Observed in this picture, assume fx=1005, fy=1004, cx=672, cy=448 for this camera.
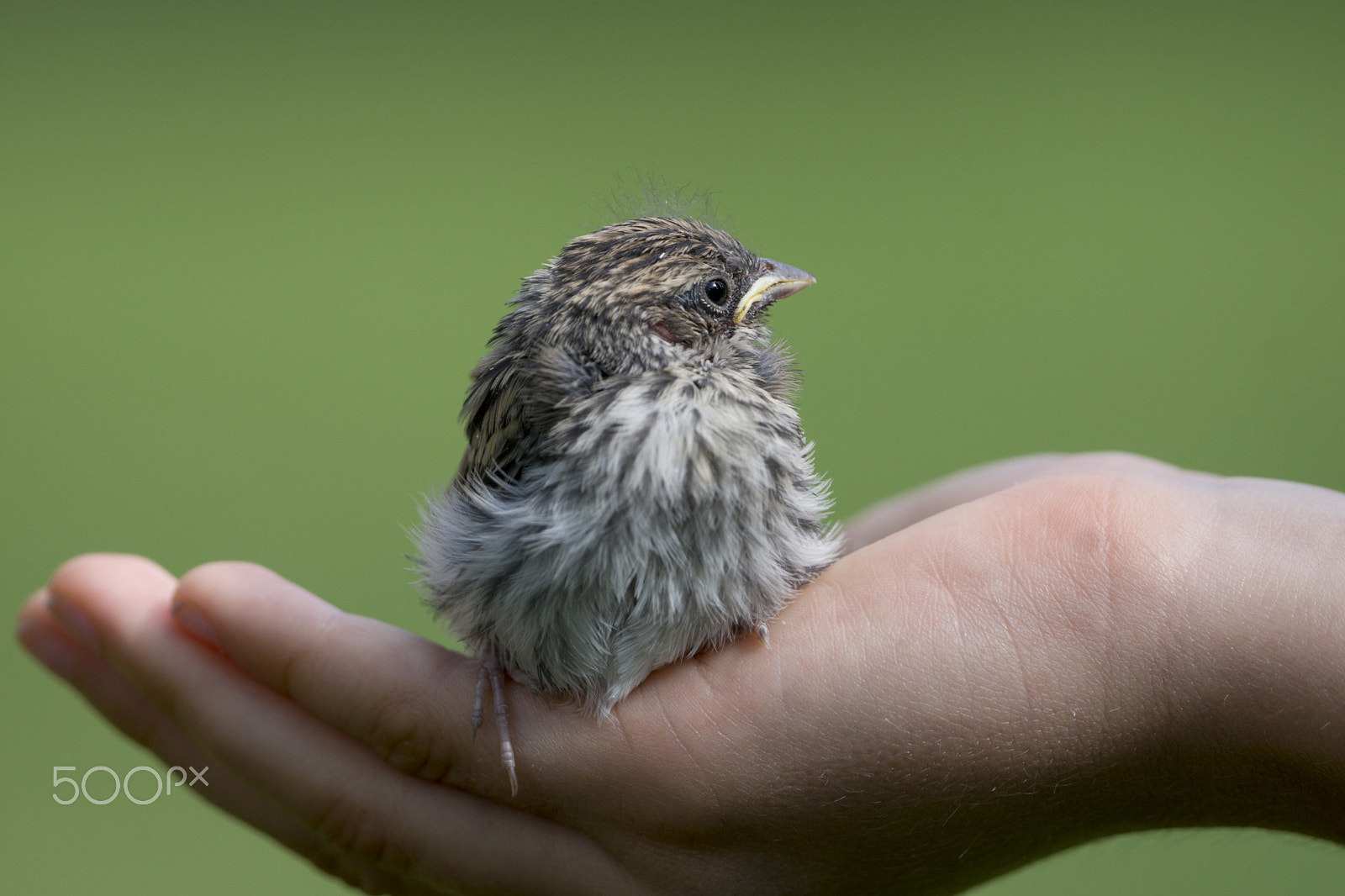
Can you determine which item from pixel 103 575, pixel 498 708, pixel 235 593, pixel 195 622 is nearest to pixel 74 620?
pixel 103 575

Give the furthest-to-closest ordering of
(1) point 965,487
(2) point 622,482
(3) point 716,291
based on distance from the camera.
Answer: (1) point 965,487
(3) point 716,291
(2) point 622,482

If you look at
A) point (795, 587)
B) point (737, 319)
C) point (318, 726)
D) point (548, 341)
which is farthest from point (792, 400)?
point (318, 726)

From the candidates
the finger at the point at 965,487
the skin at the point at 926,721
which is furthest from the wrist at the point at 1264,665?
the finger at the point at 965,487

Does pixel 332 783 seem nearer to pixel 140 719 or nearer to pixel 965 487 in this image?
pixel 140 719

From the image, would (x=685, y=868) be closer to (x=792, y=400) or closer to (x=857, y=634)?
(x=857, y=634)

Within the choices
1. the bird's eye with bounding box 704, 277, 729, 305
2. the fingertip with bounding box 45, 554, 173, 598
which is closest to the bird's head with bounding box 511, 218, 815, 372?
the bird's eye with bounding box 704, 277, 729, 305

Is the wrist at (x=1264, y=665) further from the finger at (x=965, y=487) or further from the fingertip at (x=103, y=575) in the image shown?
the fingertip at (x=103, y=575)
